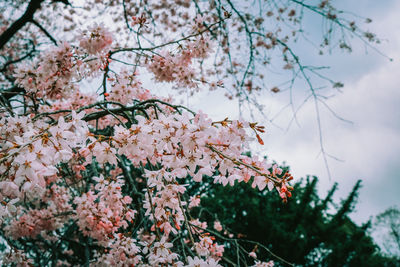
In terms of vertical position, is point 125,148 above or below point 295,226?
below

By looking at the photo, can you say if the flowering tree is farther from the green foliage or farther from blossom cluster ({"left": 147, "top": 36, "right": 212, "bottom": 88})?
the green foliage

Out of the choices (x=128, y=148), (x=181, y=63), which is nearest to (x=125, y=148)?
(x=128, y=148)

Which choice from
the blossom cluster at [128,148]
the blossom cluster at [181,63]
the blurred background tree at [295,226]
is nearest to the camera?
the blossom cluster at [128,148]

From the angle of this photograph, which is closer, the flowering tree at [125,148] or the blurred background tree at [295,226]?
the flowering tree at [125,148]

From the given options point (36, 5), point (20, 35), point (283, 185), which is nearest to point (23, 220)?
point (283, 185)

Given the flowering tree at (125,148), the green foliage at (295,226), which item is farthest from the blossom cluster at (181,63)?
the green foliage at (295,226)

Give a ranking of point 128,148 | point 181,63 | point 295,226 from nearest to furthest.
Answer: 1. point 128,148
2. point 181,63
3. point 295,226

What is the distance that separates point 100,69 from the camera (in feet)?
8.38

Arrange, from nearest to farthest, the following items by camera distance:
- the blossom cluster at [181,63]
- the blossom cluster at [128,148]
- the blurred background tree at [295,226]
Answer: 1. the blossom cluster at [128,148]
2. the blossom cluster at [181,63]
3. the blurred background tree at [295,226]

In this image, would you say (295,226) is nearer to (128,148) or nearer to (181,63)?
(181,63)

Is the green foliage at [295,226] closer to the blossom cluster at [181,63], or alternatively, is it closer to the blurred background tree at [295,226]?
the blurred background tree at [295,226]

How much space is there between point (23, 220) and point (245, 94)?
3.53 m

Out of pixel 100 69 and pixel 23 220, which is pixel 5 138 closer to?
pixel 100 69

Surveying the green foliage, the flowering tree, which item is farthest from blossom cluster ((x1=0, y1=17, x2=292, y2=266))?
the green foliage
